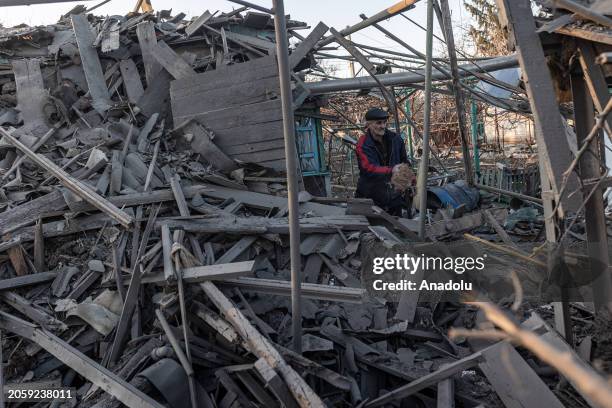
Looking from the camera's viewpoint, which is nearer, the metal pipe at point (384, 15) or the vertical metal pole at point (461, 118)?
the vertical metal pole at point (461, 118)

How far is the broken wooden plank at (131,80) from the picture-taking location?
29.9 ft

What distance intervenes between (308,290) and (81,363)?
1787mm

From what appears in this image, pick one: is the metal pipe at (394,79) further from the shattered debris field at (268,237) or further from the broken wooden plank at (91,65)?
the broken wooden plank at (91,65)

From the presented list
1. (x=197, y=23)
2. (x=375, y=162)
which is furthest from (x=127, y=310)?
(x=197, y=23)

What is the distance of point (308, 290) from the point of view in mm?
4207

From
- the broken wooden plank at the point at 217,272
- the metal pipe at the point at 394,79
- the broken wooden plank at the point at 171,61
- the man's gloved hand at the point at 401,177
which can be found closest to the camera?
the broken wooden plank at the point at 217,272

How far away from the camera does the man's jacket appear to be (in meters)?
7.08

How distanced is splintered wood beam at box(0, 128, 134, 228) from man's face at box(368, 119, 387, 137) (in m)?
3.47

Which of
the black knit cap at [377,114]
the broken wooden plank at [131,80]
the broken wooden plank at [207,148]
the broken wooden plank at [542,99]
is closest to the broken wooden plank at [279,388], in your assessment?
the broken wooden plank at [542,99]

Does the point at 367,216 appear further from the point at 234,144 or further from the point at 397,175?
the point at 234,144

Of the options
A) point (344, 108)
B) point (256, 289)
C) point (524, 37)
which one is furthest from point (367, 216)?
point (344, 108)

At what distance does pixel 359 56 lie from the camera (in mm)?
7484

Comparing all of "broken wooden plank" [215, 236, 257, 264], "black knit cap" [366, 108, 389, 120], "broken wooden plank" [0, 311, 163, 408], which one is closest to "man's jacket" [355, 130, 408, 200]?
"black knit cap" [366, 108, 389, 120]

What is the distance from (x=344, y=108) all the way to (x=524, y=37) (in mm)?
13164
